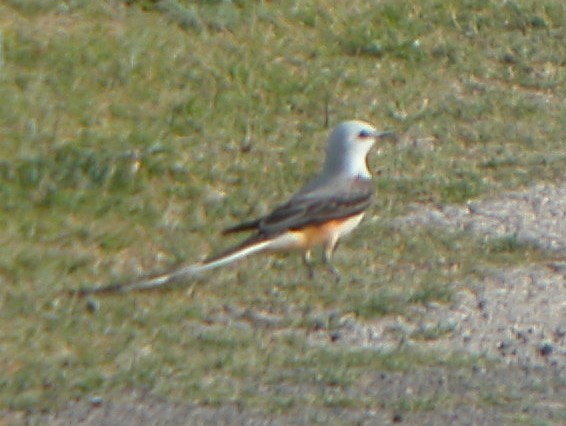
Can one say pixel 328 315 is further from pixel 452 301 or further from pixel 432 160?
pixel 432 160

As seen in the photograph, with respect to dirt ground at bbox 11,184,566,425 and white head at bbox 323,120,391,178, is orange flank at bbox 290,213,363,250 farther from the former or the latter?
dirt ground at bbox 11,184,566,425

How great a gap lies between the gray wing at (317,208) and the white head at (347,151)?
0.14 meters

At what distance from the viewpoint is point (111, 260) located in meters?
8.48

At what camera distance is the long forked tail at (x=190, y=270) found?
8031mm

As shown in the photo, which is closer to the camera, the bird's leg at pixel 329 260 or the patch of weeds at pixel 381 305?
the patch of weeds at pixel 381 305

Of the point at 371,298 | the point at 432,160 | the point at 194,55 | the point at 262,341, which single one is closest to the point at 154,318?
the point at 262,341

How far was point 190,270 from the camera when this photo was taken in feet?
26.8

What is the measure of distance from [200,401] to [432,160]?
146 inches

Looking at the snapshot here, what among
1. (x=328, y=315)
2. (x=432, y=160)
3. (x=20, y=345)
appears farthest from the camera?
(x=432, y=160)

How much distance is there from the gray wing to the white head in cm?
14

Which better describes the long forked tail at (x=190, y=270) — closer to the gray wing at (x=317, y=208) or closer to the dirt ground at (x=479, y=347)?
the gray wing at (x=317, y=208)

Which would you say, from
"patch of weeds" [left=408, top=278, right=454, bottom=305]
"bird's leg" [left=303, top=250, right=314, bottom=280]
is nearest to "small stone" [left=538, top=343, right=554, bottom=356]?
"patch of weeds" [left=408, top=278, right=454, bottom=305]

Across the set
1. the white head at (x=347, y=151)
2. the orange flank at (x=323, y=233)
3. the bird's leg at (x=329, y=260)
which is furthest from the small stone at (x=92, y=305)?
the white head at (x=347, y=151)

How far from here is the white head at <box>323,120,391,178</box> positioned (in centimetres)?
912
